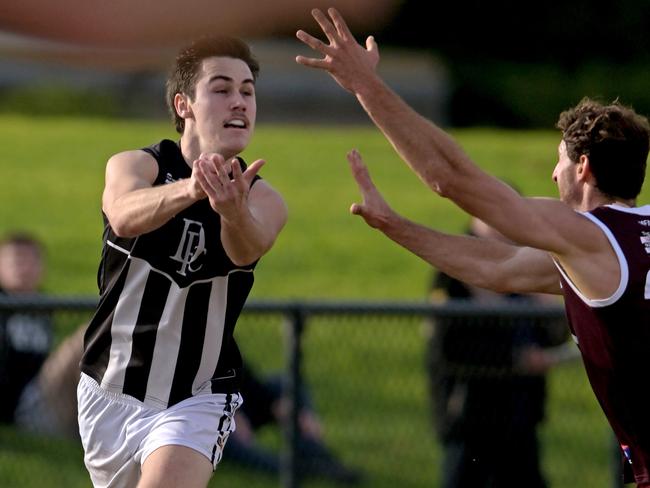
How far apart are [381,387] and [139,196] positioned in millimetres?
4513

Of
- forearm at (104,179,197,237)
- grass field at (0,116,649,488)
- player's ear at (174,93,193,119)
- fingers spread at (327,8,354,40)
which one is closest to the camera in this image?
fingers spread at (327,8,354,40)

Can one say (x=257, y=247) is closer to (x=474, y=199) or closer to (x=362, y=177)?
(x=362, y=177)

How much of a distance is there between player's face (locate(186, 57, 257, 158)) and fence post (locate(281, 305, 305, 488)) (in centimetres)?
338

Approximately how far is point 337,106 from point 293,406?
1862cm

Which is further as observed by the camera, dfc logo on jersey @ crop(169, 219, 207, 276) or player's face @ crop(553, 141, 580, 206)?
dfc logo on jersey @ crop(169, 219, 207, 276)

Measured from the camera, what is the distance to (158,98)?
86.0ft

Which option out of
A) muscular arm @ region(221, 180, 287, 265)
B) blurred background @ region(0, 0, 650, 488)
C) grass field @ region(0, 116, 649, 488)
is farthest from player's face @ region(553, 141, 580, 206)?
grass field @ region(0, 116, 649, 488)

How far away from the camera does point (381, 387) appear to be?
31.8 feet

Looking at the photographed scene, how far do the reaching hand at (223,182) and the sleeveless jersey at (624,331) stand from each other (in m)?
1.24

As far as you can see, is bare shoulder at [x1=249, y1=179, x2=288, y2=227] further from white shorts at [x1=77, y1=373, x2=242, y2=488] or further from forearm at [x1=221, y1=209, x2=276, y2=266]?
white shorts at [x1=77, y1=373, x2=242, y2=488]

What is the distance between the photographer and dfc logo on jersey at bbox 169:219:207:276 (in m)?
5.75

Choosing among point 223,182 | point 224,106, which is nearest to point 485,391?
point 224,106

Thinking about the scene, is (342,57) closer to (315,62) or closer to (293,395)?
(315,62)

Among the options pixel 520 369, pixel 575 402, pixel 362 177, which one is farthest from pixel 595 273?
pixel 575 402
